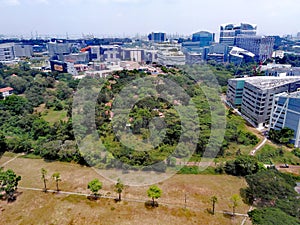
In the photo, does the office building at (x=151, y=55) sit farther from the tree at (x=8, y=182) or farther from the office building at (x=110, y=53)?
the tree at (x=8, y=182)

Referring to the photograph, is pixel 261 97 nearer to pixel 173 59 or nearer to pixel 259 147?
pixel 259 147

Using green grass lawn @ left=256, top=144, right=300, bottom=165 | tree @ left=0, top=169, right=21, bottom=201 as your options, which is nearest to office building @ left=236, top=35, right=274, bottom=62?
green grass lawn @ left=256, top=144, right=300, bottom=165

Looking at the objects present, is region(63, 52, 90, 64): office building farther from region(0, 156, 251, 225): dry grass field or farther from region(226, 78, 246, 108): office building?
region(0, 156, 251, 225): dry grass field

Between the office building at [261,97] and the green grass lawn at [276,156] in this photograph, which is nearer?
the green grass lawn at [276,156]

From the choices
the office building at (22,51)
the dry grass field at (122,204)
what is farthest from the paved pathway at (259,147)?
the office building at (22,51)

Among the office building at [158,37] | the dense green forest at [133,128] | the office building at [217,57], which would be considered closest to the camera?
the dense green forest at [133,128]

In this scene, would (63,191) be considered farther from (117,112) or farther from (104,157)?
(117,112)
